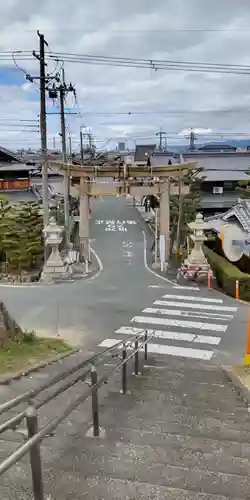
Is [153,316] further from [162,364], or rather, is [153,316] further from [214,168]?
[214,168]

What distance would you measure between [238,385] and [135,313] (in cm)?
737

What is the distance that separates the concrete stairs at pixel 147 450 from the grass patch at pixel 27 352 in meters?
1.21

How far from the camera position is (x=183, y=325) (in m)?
13.3

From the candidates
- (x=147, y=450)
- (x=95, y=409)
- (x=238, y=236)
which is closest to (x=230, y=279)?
(x=238, y=236)

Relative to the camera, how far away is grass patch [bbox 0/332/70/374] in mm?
7836

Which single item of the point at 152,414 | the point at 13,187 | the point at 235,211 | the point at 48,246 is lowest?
the point at 152,414

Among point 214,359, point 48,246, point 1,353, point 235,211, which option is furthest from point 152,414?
point 235,211

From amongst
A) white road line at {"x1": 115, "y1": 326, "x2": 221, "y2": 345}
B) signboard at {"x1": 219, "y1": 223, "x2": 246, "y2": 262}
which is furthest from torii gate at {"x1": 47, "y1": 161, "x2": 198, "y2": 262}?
white road line at {"x1": 115, "y1": 326, "x2": 221, "y2": 345}

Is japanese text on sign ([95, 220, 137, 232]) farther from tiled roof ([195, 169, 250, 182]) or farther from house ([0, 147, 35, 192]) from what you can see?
tiled roof ([195, 169, 250, 182])

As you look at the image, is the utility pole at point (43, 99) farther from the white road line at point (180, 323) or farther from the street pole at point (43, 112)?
the white road line at point (180, 323)

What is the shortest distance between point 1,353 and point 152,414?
3.77 metres

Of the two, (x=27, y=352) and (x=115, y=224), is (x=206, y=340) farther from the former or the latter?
(x=115, y=224)

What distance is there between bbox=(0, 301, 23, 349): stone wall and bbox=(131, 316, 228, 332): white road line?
16.7 feet

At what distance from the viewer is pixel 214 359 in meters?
10.8
